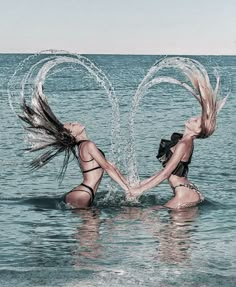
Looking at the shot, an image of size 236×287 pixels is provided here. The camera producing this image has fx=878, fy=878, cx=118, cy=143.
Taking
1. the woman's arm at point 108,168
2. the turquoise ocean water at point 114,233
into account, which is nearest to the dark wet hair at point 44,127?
the woman's arm at point 108,168

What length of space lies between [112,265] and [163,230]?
8.47ft

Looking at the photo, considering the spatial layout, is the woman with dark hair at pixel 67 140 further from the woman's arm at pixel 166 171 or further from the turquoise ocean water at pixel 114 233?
the turquoise ocean water at pixel 114 233

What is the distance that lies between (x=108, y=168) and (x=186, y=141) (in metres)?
1.43

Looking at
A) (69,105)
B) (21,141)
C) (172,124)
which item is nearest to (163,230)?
(21,141)

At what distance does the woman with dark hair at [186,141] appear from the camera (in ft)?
48.6

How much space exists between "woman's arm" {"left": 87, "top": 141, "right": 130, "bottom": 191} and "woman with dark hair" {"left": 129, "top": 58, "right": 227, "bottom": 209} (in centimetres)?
18

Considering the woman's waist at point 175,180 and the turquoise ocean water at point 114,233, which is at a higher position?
the woman's waist at point 175,180

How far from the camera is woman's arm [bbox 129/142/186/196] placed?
49.4 ft

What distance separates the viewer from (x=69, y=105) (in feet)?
180

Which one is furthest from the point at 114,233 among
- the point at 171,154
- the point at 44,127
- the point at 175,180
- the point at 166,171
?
the point at 44,127

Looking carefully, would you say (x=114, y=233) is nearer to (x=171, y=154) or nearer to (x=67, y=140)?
(x=171, y=154)

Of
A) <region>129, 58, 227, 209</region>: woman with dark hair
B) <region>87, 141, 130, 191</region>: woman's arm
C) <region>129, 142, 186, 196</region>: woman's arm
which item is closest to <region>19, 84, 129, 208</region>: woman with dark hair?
<region>87, 141, 130, 191</region>: woman's arm

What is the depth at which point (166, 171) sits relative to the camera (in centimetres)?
1511

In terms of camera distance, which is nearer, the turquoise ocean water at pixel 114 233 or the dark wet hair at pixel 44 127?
the turquoise ocean water at pixel 114 233
